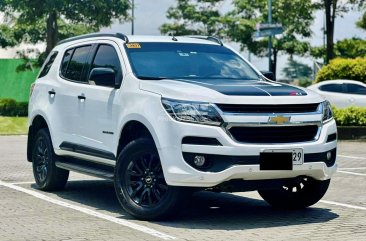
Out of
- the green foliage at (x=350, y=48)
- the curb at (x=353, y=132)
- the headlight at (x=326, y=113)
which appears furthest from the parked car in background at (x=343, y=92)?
the green foliage at (x=350, y=48)

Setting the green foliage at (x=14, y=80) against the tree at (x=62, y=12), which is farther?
the green foliage at (x=14, y=80)

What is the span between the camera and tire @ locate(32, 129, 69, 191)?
1038 centimetres

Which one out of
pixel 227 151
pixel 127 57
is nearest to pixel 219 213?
pixel 227 151

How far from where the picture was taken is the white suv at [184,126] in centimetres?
775

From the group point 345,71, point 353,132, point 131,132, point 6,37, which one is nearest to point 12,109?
point 345,71

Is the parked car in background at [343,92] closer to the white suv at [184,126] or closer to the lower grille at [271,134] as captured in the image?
the white suv at [184,126]

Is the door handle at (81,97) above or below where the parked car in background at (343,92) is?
above

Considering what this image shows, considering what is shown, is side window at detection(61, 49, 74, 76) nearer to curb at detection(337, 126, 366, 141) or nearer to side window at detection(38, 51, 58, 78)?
side window at detection(38, 51, 58, 78)

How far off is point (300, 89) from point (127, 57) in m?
1.93

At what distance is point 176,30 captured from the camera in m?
64.2

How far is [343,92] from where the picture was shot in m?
25.4

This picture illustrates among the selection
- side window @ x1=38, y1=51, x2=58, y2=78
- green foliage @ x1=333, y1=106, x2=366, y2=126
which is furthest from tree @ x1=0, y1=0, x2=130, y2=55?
side window @ x1=38, y1=51, x2=58, y2=78

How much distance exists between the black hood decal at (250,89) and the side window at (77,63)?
73.6 inches

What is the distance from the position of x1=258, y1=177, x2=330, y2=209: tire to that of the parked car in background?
16144 mm
